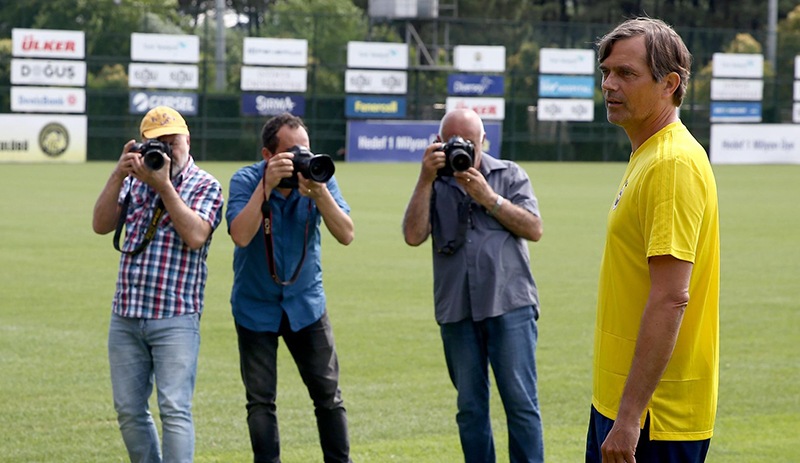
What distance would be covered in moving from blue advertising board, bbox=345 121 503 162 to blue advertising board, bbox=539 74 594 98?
5686 mm

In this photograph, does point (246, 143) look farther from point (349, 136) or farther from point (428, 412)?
point (428, 412)

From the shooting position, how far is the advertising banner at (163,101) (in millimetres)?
43562

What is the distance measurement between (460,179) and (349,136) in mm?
39891

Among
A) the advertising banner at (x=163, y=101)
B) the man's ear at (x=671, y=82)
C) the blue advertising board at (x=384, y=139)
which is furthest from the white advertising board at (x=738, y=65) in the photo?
the man's ear at (x=671, y=82)

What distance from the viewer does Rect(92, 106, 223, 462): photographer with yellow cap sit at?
231 inches

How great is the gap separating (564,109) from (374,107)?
8.18 metres

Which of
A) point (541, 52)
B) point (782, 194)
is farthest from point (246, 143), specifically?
point (782, 194)

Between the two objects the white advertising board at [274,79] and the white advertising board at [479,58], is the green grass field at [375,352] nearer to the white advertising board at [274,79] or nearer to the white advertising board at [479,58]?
the white advertising board at [274,79]

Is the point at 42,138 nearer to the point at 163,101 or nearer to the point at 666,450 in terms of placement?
the point at 163,101

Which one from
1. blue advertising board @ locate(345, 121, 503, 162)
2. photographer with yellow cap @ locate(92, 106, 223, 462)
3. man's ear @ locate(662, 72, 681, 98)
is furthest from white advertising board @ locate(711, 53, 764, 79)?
man's ear @ locate(662, 72, 681, 98)

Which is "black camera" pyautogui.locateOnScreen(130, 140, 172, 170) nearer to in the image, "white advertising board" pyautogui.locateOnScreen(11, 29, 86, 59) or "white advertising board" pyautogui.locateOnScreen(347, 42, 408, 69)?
"white advertising board" pyautogui.locateOnScreen(11, 29, 86, 59)

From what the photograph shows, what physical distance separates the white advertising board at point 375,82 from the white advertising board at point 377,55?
31 cm

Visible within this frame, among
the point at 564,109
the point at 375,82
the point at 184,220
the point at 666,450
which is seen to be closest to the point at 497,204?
the point at 184,220

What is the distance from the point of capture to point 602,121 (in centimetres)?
5103
